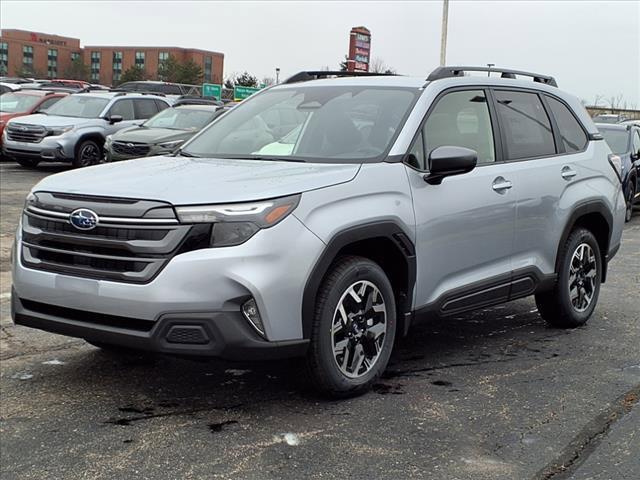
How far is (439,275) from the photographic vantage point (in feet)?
15.6

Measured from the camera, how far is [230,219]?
3748 millimetres

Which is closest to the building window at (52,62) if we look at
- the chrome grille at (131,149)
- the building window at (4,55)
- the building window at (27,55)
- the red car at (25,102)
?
the building window at (27,55)

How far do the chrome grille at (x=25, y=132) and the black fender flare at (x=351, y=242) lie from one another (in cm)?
1353

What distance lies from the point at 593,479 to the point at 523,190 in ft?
7.74

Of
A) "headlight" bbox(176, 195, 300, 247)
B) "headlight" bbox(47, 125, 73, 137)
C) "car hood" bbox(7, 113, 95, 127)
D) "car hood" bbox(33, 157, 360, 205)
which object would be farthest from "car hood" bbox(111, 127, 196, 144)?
"headlight" bbox(176, 195, 300, 247)

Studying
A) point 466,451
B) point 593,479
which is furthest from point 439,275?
point 593,479

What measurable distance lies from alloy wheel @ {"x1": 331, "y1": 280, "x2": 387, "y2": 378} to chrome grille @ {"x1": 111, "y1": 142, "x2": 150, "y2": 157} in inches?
418

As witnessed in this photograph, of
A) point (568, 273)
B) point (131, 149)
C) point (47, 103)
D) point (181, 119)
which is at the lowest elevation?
point (568, 273)

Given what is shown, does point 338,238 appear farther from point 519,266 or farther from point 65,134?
point 65,134

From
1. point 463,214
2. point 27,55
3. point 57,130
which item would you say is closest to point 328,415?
point 463,214

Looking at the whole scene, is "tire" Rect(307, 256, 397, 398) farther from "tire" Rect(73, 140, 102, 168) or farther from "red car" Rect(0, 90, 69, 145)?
"red car" Rect(0, 90, 69, 145)

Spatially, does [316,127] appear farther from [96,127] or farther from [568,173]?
[96,127]

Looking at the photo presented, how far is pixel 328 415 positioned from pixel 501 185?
1.96 metres

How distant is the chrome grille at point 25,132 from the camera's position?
16484 mm
